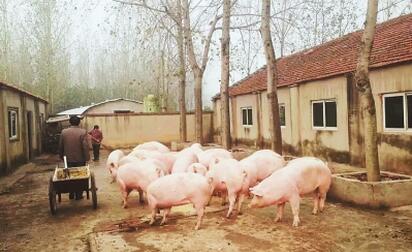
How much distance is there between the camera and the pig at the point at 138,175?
8468 millimetres

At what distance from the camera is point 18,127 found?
17172mm

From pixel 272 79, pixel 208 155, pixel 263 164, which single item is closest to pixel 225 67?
pixel 272 79

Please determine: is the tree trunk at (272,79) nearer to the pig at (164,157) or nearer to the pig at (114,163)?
the pig at (164,157)

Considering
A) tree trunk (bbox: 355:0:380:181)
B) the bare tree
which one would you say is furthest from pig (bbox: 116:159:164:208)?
the bare tree

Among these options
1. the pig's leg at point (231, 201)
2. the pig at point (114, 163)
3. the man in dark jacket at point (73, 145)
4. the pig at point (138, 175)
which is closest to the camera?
the pig's leg at point (231, 201)

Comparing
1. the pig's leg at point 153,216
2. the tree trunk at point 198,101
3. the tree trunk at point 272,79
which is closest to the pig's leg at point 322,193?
the pig's leg at point 153,216

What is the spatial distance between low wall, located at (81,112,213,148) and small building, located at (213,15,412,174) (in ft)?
21.6

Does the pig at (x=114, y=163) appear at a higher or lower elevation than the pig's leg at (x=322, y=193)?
higher

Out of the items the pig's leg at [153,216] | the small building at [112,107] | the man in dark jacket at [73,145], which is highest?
the small building at [112,107]

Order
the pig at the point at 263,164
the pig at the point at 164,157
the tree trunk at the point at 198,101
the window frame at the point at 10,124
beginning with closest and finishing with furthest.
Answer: the pig at the point at 263,164 → the pig at the point at 164,157 → the window frame at the point at 10,124 → the tree trunk at the point at 198,101

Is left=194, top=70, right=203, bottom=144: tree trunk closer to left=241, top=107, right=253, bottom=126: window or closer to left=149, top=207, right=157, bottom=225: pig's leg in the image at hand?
left=241, top=107, right=253, bottom=126: window

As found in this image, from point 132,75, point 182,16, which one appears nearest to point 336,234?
point 182,16

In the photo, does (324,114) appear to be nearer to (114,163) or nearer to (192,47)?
(192,47)

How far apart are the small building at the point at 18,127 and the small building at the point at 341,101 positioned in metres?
9.74
